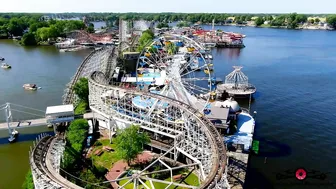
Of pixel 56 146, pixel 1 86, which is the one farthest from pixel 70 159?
pixel 1 86

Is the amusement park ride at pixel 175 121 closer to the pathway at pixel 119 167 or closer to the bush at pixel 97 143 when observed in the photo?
the pathway at pixel 119 167

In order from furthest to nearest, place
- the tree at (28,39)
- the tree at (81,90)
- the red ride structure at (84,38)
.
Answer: the red ride structure at (84,38) → the tree at (28,39) → the tree at (81,90)

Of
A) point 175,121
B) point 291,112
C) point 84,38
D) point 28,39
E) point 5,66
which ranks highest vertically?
point 84,38

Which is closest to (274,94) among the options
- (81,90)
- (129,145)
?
(81,90)

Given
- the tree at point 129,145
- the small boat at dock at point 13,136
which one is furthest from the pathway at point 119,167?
the small boat at dock at point 13,136

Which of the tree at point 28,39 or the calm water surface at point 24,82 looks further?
the tree at point 28,39

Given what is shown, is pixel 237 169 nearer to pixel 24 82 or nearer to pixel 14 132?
pixel 14 132

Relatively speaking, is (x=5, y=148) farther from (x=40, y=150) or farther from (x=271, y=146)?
(x=271, y=146)
